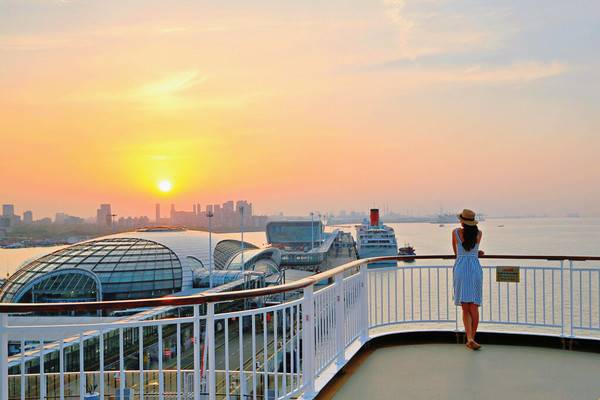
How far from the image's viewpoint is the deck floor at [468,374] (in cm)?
417

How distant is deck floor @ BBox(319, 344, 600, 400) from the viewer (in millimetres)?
4172

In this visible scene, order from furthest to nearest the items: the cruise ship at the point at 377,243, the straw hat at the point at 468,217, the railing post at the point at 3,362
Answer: the cruise ship at the point at 377,243, the straw hat at the point at 468,217, the railing post at the point at 3,362

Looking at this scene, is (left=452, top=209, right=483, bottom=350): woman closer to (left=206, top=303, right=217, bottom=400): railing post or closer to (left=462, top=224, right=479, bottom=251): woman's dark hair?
(left=462, top=224, right=479, bottom=251): woman's dark hair

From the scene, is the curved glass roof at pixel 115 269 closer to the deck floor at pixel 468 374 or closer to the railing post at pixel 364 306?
the railing post at pixel 364 306

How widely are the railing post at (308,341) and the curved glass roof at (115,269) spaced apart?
38.3m

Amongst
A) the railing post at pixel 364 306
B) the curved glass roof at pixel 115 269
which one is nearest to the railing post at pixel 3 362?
the railing post at pixel 364 306

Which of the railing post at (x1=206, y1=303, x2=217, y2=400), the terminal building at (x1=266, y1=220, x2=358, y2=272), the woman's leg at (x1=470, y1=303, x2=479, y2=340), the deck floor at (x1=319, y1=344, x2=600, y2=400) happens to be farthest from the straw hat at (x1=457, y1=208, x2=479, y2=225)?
the terminal building at (x1=266, y1=220, x2=358, y2=272)

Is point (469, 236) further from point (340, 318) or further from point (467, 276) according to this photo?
point (340, 318)

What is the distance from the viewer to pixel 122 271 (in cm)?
4147

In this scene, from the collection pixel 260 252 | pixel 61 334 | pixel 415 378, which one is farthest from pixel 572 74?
pixel 260 252

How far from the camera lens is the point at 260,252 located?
55.7 meters

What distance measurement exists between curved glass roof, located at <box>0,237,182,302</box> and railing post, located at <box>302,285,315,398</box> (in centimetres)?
3833

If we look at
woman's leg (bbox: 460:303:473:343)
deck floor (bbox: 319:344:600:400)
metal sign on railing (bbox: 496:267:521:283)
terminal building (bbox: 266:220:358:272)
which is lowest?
terminal building (bbox: 266:220:358:272)

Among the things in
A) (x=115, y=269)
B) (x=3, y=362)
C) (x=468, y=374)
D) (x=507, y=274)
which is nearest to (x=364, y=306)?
(x=468, y=374)
